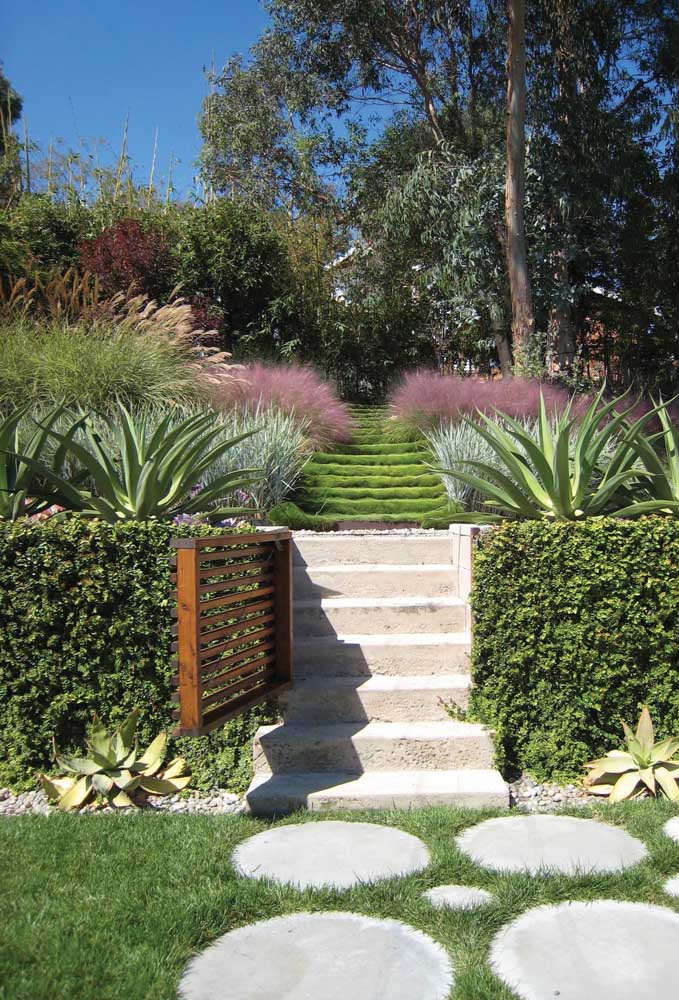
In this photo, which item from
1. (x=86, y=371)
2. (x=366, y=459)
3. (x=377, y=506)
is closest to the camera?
(x=86, y=371)

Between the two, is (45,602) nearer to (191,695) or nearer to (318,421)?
(191,695)

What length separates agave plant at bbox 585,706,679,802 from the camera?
12.7 ft

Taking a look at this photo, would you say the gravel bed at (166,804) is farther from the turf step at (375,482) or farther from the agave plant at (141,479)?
the turf step at (375,482)

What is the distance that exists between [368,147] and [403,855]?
17.9 metres

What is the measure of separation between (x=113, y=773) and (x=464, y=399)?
7.04 metres

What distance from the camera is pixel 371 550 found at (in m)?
5.74

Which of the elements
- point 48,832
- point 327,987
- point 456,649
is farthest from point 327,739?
point 327,987

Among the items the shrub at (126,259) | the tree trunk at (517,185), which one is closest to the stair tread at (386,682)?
the tree trunk at (517,185)

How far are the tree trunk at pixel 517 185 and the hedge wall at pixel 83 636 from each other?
9.61 metres

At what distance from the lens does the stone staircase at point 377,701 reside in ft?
12.5

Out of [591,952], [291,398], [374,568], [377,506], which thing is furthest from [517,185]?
[591,952]

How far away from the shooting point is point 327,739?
4.08m

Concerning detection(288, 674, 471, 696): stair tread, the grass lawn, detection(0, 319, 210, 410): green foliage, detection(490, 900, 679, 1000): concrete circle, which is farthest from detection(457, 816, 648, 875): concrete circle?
detection(0, 319, 210, 410): green foliage

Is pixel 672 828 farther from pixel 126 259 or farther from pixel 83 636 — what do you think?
pixel 126 259
